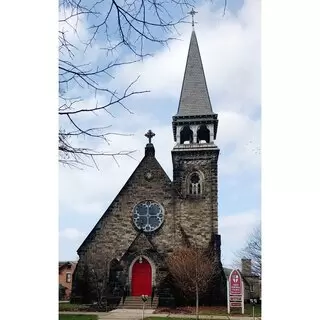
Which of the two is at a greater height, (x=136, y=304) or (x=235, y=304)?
(x=235, y=304)

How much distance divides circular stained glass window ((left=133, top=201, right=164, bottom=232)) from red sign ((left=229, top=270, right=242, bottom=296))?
2.21 m

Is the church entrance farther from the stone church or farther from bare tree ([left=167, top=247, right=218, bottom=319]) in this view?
bare tree ([left=167, top=247, right=218, bottom=319])

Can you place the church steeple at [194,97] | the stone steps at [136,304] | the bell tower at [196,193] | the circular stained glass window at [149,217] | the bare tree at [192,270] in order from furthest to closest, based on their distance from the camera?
the circular stained glass window at [149,217] < the bell tower at [196,193] < the bare tree at [192,270] < the stone steps at [136,304] < the church steeple at [194,97]

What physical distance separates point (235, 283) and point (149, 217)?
2346 millimetres

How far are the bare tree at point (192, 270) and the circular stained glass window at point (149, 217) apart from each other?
793mm

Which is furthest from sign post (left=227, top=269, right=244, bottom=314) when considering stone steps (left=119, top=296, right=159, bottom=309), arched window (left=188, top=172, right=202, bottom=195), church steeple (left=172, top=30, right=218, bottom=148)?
arched window (left=188, top=172, right=202, bottom=195)

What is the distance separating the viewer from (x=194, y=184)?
482 centimetres

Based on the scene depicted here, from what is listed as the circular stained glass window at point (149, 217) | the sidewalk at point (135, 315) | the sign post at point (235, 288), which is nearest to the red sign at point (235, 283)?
the sign post at point (235, 288)

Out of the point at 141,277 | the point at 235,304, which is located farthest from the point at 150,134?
the point at 141,277

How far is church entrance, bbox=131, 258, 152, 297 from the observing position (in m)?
4.14

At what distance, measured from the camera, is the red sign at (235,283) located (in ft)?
8.25

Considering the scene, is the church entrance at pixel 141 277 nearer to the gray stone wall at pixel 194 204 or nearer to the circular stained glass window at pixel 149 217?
the circular stained glass window at pixel 149 217

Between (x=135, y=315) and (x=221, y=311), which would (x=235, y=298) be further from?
(x=135, y=315)
